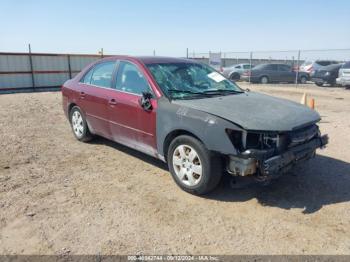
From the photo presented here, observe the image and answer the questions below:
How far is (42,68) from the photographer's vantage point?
17562 millimetres

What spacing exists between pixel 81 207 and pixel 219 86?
2631 mm

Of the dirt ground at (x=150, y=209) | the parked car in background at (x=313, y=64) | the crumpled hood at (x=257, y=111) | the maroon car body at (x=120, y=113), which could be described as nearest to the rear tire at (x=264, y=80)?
the parked car in background at (x=313, y=64)

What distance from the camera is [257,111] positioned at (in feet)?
12.9

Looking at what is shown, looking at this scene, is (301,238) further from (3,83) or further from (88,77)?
(3,83)

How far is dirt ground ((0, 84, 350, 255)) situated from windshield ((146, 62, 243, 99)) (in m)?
1.21

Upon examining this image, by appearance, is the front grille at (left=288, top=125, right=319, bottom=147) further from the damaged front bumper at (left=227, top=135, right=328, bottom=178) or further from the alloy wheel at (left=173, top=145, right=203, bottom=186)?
the alloy wheel at (left=173, top=145, right=203, bottom=186)

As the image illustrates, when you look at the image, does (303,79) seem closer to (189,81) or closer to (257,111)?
(189,81)

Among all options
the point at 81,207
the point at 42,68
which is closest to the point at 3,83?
the point at 42,68

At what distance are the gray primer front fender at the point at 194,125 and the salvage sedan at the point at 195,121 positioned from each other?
0.01 metres

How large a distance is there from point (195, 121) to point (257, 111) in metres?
0.76

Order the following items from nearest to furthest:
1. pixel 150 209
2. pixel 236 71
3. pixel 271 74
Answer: pixel 150 209 → pixel 271 74 → pixel 236 71

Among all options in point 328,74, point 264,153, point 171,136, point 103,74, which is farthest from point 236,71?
point 264,153

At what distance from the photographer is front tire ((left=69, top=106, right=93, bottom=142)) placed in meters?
6.12

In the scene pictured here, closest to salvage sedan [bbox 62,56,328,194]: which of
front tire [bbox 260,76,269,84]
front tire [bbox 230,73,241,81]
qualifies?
front tire [bbox 260,76,269,84]
